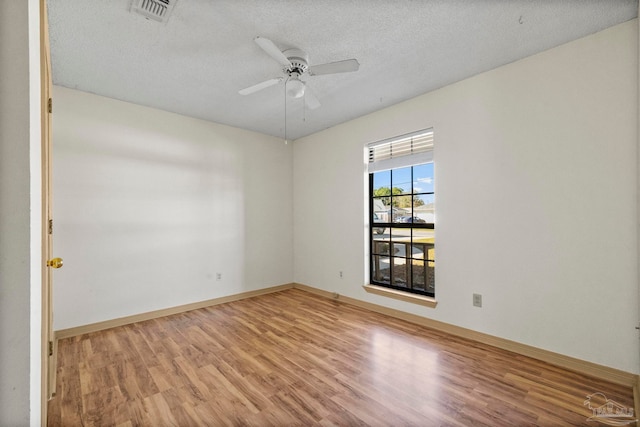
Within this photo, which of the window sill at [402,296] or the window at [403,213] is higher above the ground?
the window at [403,213]

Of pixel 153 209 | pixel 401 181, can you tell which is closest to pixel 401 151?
pixel 401 181

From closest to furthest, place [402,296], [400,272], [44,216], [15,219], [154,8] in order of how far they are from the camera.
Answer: [15,219], [44,216], [154,8], [402,296], [400,272]

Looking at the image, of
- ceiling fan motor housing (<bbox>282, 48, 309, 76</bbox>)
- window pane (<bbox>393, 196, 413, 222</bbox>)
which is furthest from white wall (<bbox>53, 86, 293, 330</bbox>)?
ceiling fan motor housing (<bbox>282, 48, 309, 76</bbox>)

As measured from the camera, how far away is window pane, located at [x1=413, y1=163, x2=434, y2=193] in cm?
335

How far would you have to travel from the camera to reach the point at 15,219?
Result: 696 millimetres

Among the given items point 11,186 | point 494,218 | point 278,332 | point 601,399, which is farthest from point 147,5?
point 601,399

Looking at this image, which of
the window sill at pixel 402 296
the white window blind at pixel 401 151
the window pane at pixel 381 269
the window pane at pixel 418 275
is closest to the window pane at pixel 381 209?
the white window blind at pixel 401 151

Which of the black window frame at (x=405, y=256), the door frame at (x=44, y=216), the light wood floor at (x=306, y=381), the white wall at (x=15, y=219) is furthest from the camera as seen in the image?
the black window frame at (x=405, y=256)

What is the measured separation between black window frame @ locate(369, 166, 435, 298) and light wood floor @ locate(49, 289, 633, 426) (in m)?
0.59

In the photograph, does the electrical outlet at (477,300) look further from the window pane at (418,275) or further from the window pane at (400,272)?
the window pane at (400,272)

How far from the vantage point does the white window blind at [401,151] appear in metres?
3.29

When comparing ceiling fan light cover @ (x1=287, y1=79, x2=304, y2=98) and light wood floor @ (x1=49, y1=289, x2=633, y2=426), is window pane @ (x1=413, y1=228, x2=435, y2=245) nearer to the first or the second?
light wood floor @ (x1=49, y1=289, x2=633, y2=426)

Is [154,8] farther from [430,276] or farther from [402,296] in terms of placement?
[430,276]

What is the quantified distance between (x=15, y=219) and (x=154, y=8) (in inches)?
74.3
